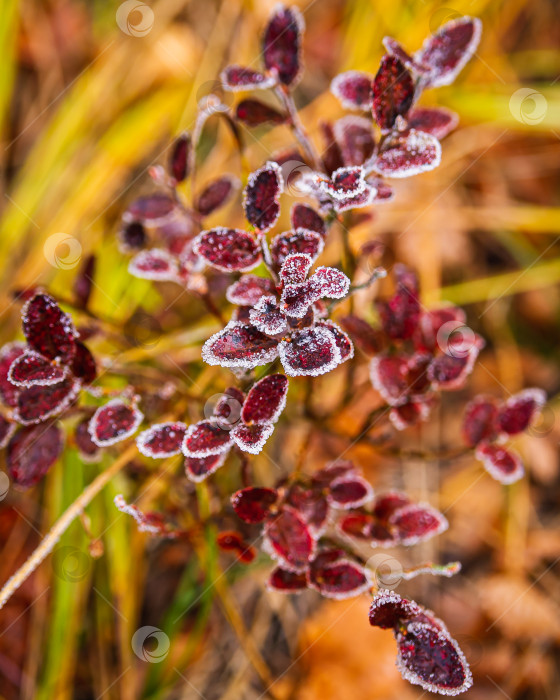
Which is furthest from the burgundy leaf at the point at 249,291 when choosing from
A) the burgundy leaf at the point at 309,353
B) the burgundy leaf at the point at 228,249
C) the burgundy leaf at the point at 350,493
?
the burgundy leaf at the point at 350,493

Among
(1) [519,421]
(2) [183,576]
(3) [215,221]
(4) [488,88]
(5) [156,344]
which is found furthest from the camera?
(4) [488,88]

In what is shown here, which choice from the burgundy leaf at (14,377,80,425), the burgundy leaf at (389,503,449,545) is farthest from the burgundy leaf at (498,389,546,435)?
the burgundy leaf at (14,377,80,425)

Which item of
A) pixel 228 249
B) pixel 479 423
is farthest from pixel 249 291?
pixel 479 423

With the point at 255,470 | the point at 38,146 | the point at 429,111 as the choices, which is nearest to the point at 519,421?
the point at 429,111

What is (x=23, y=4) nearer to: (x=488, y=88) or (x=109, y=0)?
(x=109, y=0)

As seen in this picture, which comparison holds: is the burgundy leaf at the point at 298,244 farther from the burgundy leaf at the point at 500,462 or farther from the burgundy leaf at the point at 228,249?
the burgundy leaf at the point at 500,462

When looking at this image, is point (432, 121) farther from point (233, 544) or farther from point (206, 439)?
point (233, 544)

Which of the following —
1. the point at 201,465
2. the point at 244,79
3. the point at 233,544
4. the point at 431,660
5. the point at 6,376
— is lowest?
the point at 431,660
